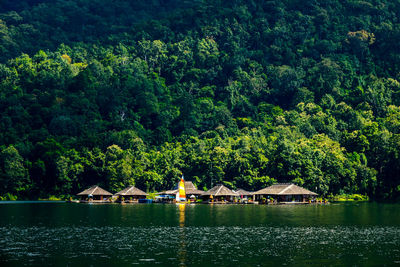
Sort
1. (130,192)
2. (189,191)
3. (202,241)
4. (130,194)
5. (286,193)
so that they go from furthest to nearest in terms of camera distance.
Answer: (189,191) < (130,192) < (130,194) < (286,193) < (202,241)

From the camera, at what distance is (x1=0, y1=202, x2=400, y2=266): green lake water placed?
32000 mm

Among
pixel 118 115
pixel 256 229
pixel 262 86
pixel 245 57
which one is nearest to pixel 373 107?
pixel 262 86

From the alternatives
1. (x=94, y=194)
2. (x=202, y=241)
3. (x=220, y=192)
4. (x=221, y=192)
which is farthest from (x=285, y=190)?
(x=202, y=241)

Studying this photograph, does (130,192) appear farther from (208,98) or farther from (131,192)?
(208,98)

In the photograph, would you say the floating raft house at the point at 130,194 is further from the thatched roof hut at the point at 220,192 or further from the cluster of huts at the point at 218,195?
the thatched roof hut at the point at 220,192

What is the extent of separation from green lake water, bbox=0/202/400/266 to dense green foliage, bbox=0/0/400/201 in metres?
42.0

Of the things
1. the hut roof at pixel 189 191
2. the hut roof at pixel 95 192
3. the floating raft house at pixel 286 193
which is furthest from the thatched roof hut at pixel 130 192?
the floating raft house at pixel 286 193

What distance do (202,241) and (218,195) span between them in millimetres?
52496

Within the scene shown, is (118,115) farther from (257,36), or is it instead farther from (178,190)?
(257,36)

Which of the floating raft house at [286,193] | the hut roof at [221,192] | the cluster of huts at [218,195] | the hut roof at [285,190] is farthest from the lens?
the hut roof at [221,192]

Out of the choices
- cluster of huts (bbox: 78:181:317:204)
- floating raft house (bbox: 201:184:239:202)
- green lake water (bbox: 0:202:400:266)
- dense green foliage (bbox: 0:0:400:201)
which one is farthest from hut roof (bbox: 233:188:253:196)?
green lake water (bbox: 0:202:400:266)

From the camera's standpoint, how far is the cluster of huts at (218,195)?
288ft

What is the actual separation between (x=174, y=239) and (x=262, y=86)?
12389 cm

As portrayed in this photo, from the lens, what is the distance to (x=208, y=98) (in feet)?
500
